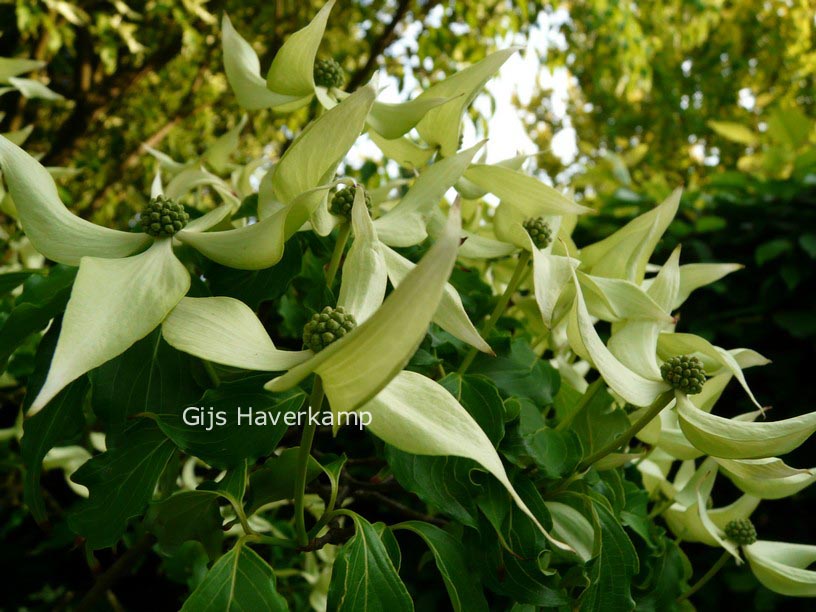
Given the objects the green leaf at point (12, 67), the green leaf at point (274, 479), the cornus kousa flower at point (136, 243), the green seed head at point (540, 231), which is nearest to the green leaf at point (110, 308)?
the cornus kousa flower at point (136, 243)

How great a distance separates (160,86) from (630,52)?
2.42 m

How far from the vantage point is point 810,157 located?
2.18 m

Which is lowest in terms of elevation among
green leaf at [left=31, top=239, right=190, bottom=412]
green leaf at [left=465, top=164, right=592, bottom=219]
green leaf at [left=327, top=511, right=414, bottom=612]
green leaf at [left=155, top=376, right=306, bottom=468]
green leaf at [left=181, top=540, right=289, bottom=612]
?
green leaf at [left=181, top=540, right=289, bottom=612]

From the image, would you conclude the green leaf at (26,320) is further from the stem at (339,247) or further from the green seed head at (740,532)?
the green seed head at (740,532)

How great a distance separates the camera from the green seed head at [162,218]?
64cm

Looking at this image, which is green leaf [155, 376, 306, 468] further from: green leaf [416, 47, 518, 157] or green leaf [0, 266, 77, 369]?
green leaf [416, 47, 518, 157]

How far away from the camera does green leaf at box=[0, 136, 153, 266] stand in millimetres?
582

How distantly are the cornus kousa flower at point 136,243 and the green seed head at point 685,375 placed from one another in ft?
1.28

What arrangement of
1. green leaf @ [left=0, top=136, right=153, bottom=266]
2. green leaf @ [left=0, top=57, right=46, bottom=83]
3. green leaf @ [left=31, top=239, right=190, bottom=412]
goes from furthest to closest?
green leaf @ [left=0, top=57, right=46, bottom=83] → green leaf @ [left=0, top=136, right=153, bottom=266] → green leaf @ [left=31, top=239, right=190, bottom=412]

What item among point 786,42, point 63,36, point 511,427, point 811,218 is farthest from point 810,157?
point 786,42

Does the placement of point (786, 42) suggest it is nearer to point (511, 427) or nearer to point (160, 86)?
point (160, 86)

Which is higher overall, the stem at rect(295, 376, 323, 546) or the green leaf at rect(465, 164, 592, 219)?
the green leaf at rect(465, 164, 592, 219)

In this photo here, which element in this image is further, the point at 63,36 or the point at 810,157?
the point at 63,36

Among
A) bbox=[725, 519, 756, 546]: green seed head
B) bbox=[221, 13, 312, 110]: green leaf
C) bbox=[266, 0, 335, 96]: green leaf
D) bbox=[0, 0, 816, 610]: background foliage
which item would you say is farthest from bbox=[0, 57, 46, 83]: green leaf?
bbox=[725, 519, 756, 546]: green seed head
